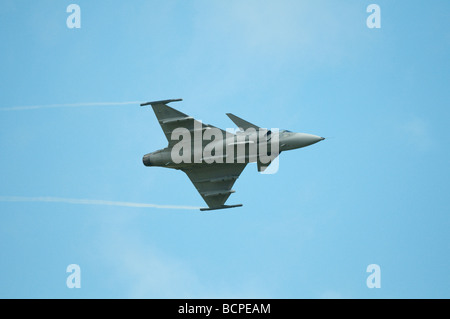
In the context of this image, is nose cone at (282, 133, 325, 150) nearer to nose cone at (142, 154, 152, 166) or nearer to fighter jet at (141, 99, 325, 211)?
fighter jet at (141, 99, 325, 211)

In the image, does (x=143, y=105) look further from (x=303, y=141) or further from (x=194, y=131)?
(x=303, y=141)

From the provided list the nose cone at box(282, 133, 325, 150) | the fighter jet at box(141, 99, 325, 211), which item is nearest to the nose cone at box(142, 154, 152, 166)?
the fighter jet at box(141, 99, 325, 211)

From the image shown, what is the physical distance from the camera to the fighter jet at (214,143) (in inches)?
1971

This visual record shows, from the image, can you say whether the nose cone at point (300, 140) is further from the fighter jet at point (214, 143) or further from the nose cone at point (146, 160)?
the nose cone at point (146, 160)

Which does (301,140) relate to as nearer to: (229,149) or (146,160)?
(229,149)

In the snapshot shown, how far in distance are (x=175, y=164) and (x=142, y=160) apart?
2.02 m

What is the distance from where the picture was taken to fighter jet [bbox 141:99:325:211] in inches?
1971

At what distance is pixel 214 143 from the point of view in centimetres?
5112

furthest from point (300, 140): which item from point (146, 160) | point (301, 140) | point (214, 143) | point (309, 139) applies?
point (146, 160)

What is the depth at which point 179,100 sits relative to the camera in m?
49.8

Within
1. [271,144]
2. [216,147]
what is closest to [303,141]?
[271,144]

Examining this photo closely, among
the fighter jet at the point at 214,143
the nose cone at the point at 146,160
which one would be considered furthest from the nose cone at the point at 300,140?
the nose cone at the point at 146,160
